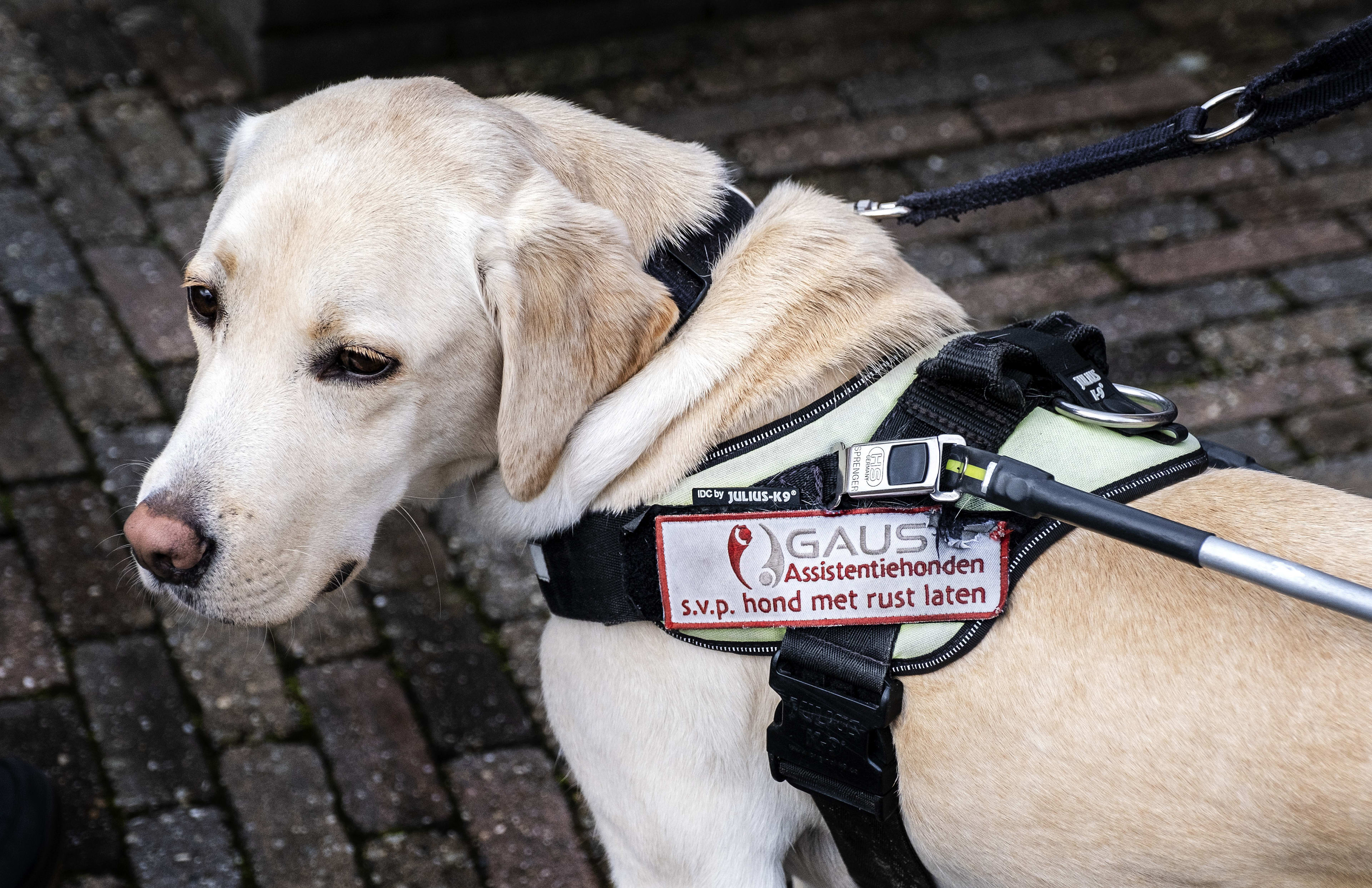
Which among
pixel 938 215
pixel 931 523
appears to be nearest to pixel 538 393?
pixel 931 523

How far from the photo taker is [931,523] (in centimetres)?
177

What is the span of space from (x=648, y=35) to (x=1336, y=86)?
3.83m

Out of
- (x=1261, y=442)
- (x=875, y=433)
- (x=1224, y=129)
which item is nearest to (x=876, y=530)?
(x=875, y=433)

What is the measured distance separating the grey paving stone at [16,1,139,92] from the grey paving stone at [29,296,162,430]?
1.31 meters

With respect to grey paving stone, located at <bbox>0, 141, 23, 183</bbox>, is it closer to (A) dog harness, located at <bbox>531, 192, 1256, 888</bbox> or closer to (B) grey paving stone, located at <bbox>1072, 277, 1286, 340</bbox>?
(A) dog harness, located at <bbox>531, 192, 1256, 888</bbox>

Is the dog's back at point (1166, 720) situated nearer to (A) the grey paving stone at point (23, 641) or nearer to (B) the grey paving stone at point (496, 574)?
(B) the grey paving stone at point (496, 574)

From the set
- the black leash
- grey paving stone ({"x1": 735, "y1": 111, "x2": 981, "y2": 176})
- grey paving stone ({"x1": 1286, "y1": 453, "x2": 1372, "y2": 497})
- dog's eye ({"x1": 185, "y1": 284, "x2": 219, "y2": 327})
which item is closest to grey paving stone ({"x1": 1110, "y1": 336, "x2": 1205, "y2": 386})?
grey paving stone ({"x1": 1286, "y1": 453, "x2": 1372, "y2": 497})

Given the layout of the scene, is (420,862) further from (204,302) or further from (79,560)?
(204,302)

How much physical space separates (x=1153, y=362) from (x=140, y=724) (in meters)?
3.08

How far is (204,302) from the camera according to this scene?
1.95 m

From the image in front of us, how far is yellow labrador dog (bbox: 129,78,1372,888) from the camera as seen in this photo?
1.66 m

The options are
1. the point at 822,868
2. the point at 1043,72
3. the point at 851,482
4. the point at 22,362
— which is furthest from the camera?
the point at 1043,72

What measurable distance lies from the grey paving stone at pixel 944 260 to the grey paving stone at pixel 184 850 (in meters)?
2.78

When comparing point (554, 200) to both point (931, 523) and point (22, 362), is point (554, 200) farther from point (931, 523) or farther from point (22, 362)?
point (22, 362)
